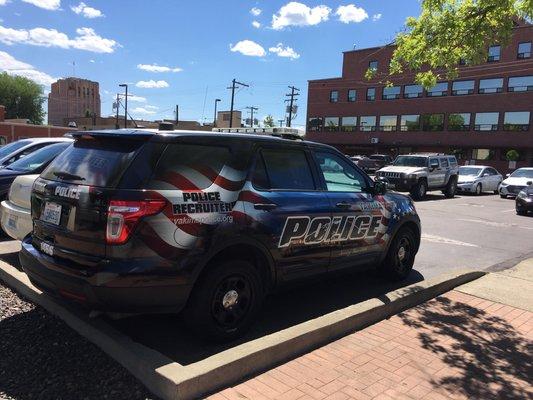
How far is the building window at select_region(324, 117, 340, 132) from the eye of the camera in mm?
61156

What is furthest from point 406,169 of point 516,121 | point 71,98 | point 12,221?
point 71,98

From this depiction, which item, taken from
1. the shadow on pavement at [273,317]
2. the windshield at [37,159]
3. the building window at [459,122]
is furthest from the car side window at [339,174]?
the building window at [459,122]

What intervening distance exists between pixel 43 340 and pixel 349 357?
248 centimetres

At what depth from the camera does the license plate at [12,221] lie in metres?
5.79

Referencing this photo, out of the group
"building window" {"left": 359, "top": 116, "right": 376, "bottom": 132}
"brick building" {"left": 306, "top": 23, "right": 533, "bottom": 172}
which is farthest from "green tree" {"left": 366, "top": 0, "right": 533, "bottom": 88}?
"building window" {"left": 359, "top": 116, "right": 376, "bottom": 132}

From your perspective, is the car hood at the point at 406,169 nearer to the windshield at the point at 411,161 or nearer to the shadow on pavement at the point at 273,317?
the windshield at the point at 411,161

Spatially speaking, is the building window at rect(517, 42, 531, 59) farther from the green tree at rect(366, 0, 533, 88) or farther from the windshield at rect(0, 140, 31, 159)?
the windshield at rect(0, 140, 31, 159)

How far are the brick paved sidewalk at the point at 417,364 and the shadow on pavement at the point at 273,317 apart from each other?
60 cm

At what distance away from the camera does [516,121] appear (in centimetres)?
4600

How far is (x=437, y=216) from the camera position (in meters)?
14.8

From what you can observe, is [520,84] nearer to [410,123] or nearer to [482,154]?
[482,154]

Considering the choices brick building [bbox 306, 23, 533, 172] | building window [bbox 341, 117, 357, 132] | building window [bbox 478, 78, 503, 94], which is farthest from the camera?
building window [bbox 341, 117, 357, 132]

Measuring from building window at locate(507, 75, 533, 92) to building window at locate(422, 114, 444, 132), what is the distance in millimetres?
7055

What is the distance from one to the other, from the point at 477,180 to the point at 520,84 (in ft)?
85.9
